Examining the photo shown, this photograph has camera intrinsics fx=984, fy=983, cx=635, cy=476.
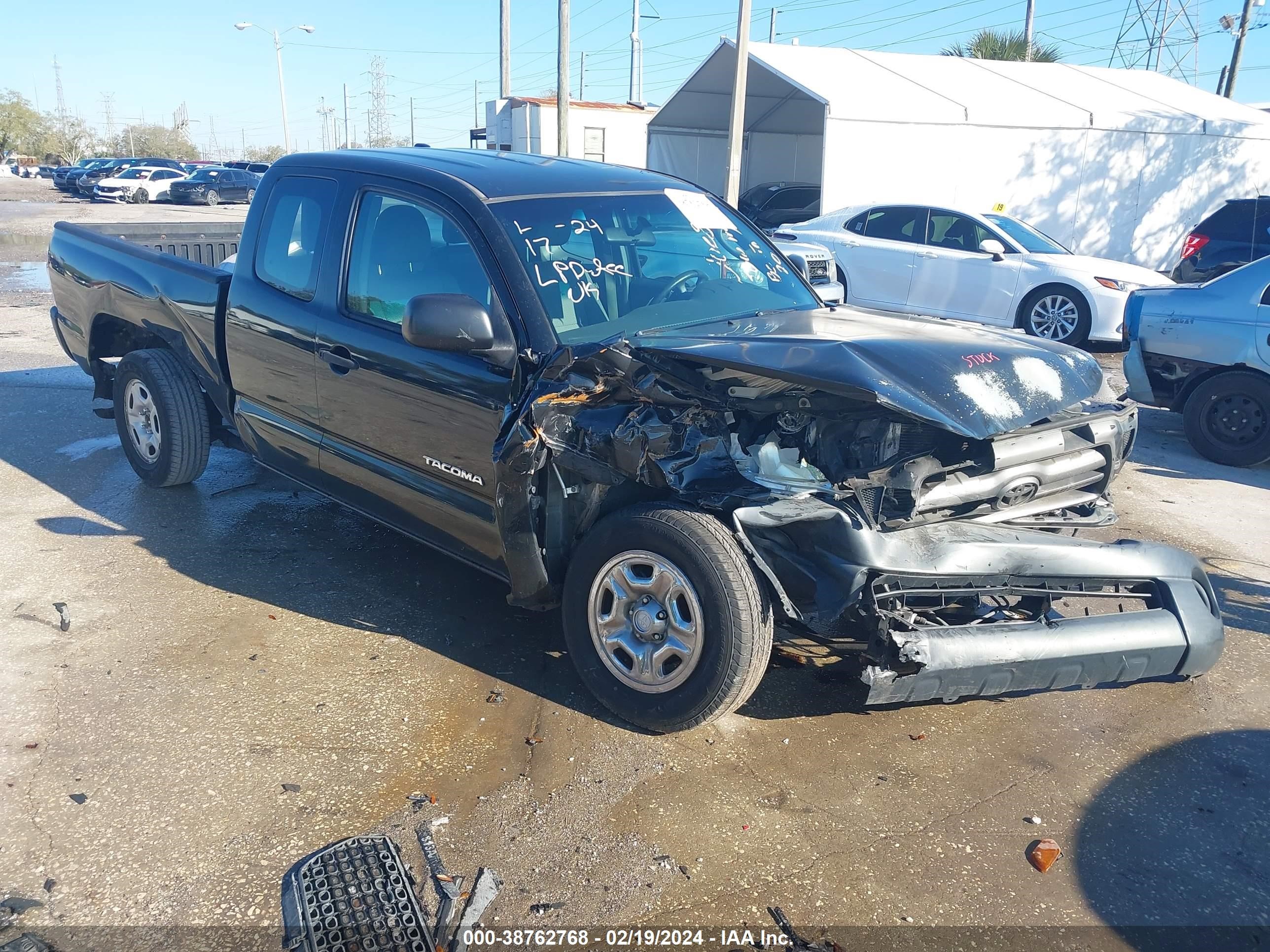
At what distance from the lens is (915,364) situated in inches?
128

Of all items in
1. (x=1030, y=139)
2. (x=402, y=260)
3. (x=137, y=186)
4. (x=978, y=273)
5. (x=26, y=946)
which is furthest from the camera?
(x=137, y=186)

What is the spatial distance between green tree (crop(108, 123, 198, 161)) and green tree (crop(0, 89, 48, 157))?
484 inches

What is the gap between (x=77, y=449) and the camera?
263 inches

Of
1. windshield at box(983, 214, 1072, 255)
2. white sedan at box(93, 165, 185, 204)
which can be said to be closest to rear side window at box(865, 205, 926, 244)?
windshield at box(983, 214, 1072, 255)

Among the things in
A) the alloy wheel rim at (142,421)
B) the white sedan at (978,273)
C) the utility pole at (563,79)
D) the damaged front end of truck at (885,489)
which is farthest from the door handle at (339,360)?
the utility pole at (563,79)

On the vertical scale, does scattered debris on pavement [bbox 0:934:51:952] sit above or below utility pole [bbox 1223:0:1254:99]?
below

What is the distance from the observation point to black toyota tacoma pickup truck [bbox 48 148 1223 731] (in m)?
3.10

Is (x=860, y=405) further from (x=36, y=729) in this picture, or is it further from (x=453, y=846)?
(x=36, y=729)

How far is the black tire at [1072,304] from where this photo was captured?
10.6 meters

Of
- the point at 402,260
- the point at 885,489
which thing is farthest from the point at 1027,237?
the point at 885,489

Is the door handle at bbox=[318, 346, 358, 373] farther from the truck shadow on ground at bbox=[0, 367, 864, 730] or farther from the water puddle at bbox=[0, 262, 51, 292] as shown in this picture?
the water puddle at bbox=[0, 262, 51, 292]

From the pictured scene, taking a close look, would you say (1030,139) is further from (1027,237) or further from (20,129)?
(20,129)

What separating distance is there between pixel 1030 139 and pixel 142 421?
634 inches

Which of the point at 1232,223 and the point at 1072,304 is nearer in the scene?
the point at 1072,304
